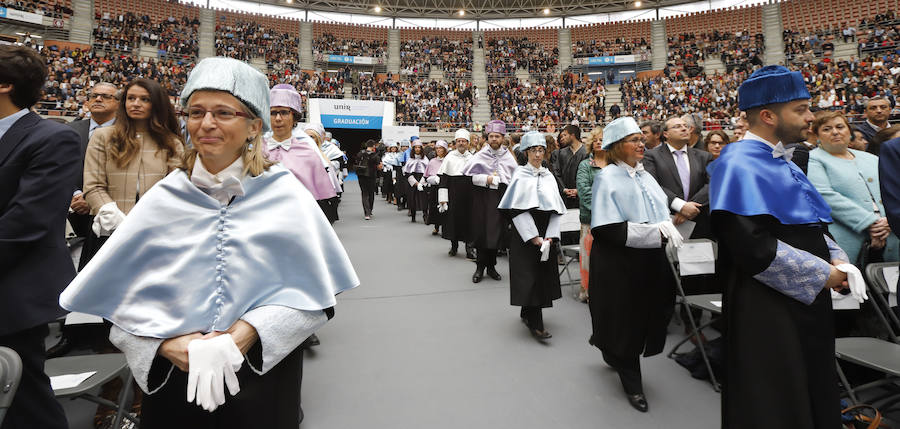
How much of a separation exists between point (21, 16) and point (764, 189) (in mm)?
30886

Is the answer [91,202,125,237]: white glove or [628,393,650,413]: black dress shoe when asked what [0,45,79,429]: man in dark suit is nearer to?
[91,202,125,237]: white glove

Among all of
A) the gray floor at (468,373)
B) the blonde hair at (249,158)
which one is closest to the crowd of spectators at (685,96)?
the gray floor at (468,373)

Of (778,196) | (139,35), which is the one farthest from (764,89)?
(139,35)

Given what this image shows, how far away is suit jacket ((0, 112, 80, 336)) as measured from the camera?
5.01 feet

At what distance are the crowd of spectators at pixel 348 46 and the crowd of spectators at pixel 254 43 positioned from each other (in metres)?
1.73

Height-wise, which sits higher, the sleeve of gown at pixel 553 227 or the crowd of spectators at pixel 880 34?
the crowd of spectators at pixel 880 34

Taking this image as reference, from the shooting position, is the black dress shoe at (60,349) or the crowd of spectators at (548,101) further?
the crowd of spectators at (548,101)

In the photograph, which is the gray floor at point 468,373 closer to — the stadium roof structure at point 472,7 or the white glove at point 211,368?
the white glove at point 211,368

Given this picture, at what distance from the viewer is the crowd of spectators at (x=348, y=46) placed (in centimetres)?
2927

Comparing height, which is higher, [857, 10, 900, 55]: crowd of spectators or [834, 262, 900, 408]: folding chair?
[857, 10, 900, 55]: crowd of spectators

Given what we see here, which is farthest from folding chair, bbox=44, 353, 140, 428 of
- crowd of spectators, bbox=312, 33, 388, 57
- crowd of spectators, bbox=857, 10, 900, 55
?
crowd of spectators, bbox=312, 33, 388, 57

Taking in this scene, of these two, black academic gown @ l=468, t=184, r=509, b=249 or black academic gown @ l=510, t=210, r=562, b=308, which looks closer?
black academic gown @ l=510, t=210, r=562, b=308

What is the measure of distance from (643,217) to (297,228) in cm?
225

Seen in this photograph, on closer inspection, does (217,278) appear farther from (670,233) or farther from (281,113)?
(670,233)
